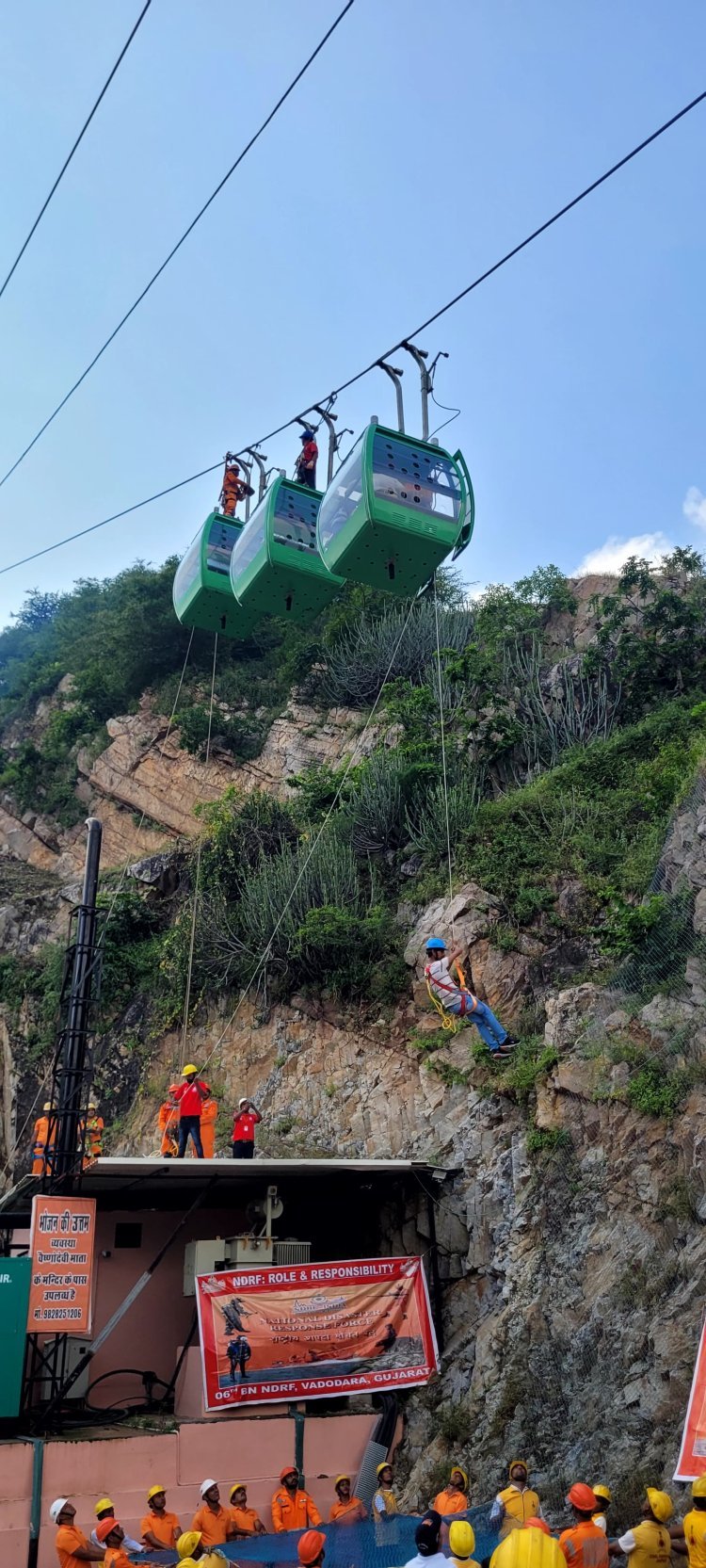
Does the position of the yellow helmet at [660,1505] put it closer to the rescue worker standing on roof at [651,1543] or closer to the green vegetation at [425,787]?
the rescue worker standing on roof at [651,1543]

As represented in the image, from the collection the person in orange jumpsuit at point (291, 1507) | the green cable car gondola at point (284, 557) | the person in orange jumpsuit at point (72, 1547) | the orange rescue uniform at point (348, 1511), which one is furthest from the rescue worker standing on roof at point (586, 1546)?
the green cable car gondola at point (284, 557)

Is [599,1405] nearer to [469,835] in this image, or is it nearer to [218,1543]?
[218,1543]

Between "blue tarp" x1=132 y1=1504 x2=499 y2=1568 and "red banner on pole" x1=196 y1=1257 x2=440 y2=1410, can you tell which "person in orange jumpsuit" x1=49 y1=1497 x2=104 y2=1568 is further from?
"red banner on pole" x1=196 y1=1257 x2=440 y2=1410

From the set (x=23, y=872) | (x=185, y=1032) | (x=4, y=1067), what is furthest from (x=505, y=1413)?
(x=23, y=872)

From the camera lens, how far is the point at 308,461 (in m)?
14.4

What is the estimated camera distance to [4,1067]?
2359 cm

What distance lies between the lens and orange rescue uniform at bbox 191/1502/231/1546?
9039mm

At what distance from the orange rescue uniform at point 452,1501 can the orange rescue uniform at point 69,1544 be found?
267 cm

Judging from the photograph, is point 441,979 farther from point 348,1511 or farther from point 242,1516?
point 242,1516

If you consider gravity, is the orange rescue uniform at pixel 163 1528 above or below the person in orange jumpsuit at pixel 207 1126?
below

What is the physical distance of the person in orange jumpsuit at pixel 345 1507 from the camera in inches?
384

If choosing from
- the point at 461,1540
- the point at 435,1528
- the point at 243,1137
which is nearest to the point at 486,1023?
the point at 243,1137

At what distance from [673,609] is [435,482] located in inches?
465

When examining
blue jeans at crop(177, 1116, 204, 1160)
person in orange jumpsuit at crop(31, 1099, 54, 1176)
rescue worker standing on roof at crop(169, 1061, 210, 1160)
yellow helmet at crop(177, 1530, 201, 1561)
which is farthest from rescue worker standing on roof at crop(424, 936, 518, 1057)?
yellow helmet at crop(177, 1530, 201, 1561)
